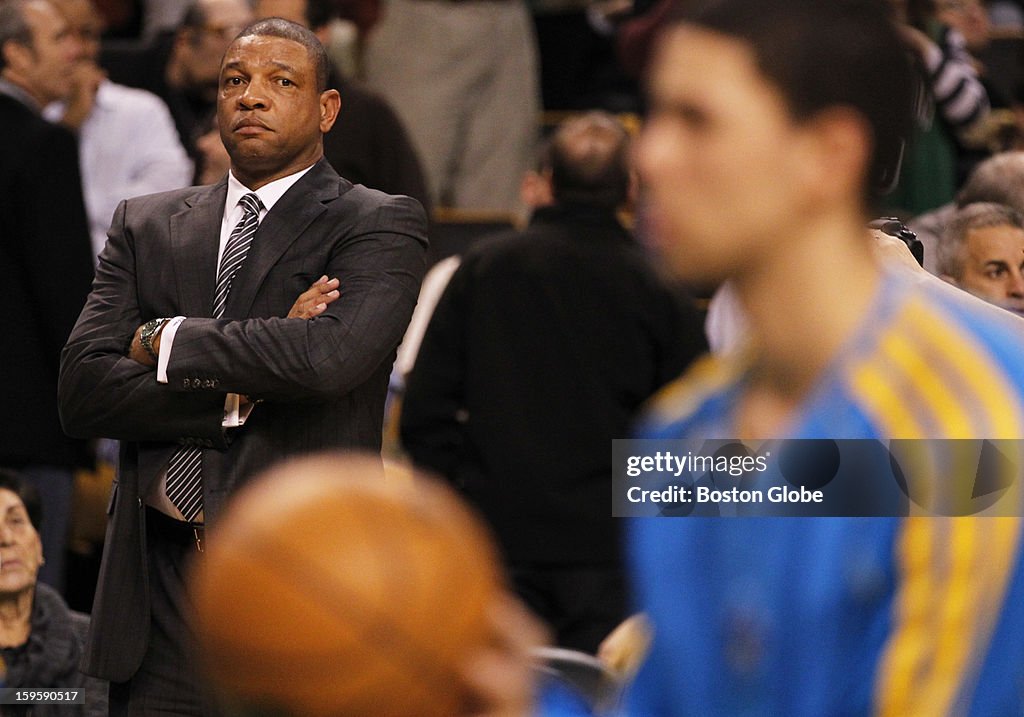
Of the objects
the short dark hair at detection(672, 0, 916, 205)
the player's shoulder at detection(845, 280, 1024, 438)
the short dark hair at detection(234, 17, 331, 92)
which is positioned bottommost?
the short dark hair at detection(234, 17, 331, 92)

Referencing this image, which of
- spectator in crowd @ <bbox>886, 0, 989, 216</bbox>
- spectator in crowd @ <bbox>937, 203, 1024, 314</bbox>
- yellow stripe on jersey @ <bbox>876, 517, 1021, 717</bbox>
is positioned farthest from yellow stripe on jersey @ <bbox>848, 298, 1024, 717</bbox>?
Result: spectator in crowd @ <bbox>886, 0, 989, 216</bbox>

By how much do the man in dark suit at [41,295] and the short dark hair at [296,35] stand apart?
6.56 ft

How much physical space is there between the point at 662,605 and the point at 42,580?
4.55 metres

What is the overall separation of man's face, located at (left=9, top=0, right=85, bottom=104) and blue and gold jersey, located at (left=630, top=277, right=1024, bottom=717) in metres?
5.10

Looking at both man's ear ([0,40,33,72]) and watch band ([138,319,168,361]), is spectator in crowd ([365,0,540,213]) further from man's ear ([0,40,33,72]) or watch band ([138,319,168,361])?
watch band ([138,319,168,361])

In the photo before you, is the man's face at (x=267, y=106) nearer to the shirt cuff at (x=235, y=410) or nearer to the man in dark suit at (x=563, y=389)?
the shirt cuff at (x=235, y=410)

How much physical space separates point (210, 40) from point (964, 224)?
11.3 feet

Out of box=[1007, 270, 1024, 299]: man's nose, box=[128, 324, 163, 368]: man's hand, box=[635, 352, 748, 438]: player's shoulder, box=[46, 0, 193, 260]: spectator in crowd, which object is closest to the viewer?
box=[635, 352, 748, 438]: player's shoulder

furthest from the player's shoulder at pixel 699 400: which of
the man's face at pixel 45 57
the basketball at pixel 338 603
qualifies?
the man's face at pixel 45 57

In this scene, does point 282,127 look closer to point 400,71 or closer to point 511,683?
point 511,683

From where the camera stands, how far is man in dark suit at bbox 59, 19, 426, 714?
3.85 metres

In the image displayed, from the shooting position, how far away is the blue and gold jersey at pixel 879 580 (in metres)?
1.53

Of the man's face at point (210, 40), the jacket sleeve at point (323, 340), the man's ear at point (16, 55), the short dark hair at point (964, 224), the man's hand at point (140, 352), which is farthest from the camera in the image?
the man's face at point (210, 40)

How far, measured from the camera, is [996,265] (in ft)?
16.1
